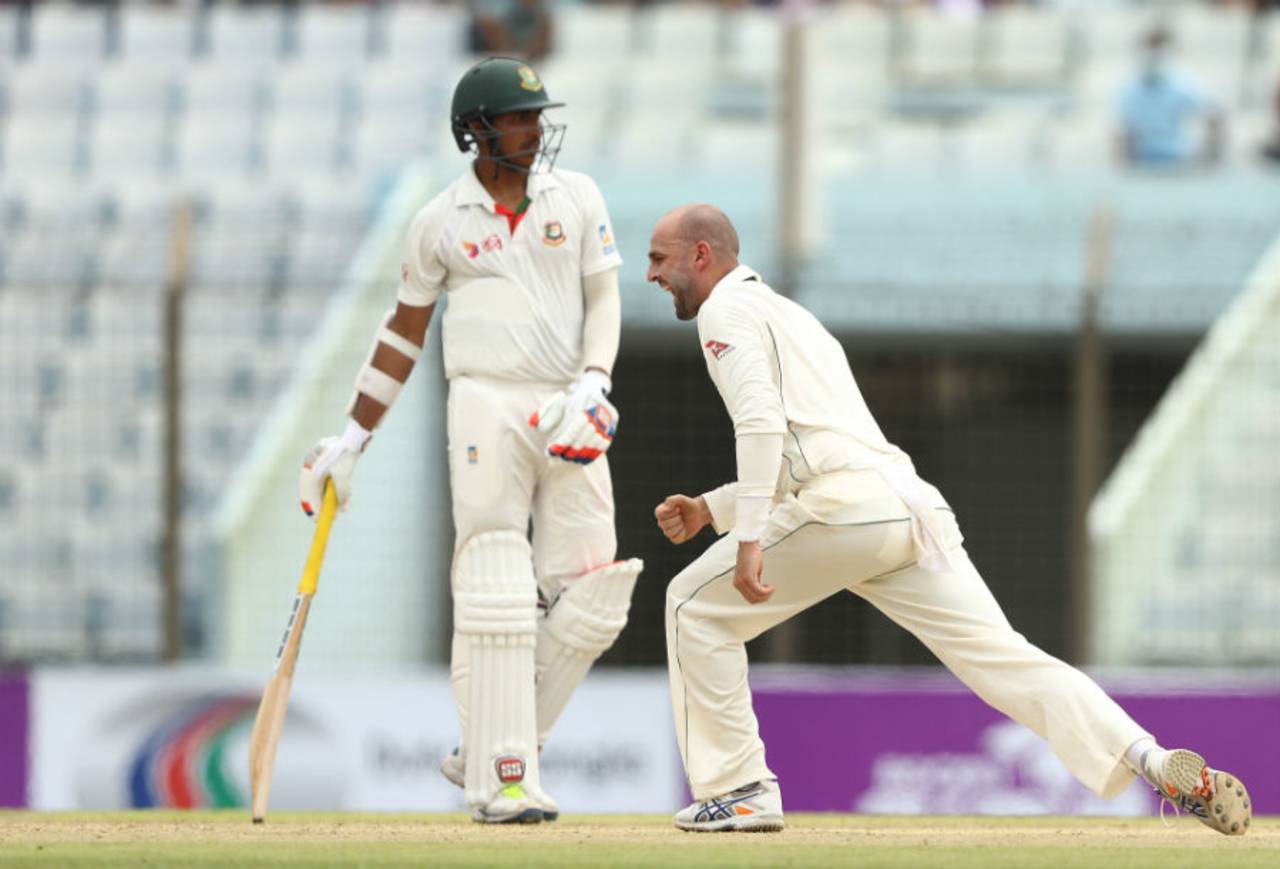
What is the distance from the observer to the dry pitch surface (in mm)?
5566

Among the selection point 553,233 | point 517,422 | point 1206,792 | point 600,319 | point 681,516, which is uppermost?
point 553,233

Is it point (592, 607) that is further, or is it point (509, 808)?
point (592, 607)

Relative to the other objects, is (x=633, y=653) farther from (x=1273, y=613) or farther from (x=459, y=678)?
(x=459, y=678)

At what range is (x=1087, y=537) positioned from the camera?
10594 mm

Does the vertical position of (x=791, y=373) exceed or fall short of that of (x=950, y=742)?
it exceeds it

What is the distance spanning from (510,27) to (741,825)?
9.97m

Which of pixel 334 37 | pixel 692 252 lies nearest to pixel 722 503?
pixel 692 252

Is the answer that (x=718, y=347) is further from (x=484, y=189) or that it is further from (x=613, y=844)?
(x=613, y=844)

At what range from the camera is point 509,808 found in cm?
668

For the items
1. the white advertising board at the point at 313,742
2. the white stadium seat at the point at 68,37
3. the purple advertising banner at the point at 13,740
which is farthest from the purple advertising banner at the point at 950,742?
the white stadium seat at the point at 68,37

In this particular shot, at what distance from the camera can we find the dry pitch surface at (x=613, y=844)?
5566 mm

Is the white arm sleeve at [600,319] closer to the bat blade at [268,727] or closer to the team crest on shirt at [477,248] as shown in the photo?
the team crest on shirt at [477,248]

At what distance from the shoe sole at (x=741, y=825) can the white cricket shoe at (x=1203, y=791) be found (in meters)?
0.93

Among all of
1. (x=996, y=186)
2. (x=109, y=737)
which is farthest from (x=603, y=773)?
(x=996, y=186)
